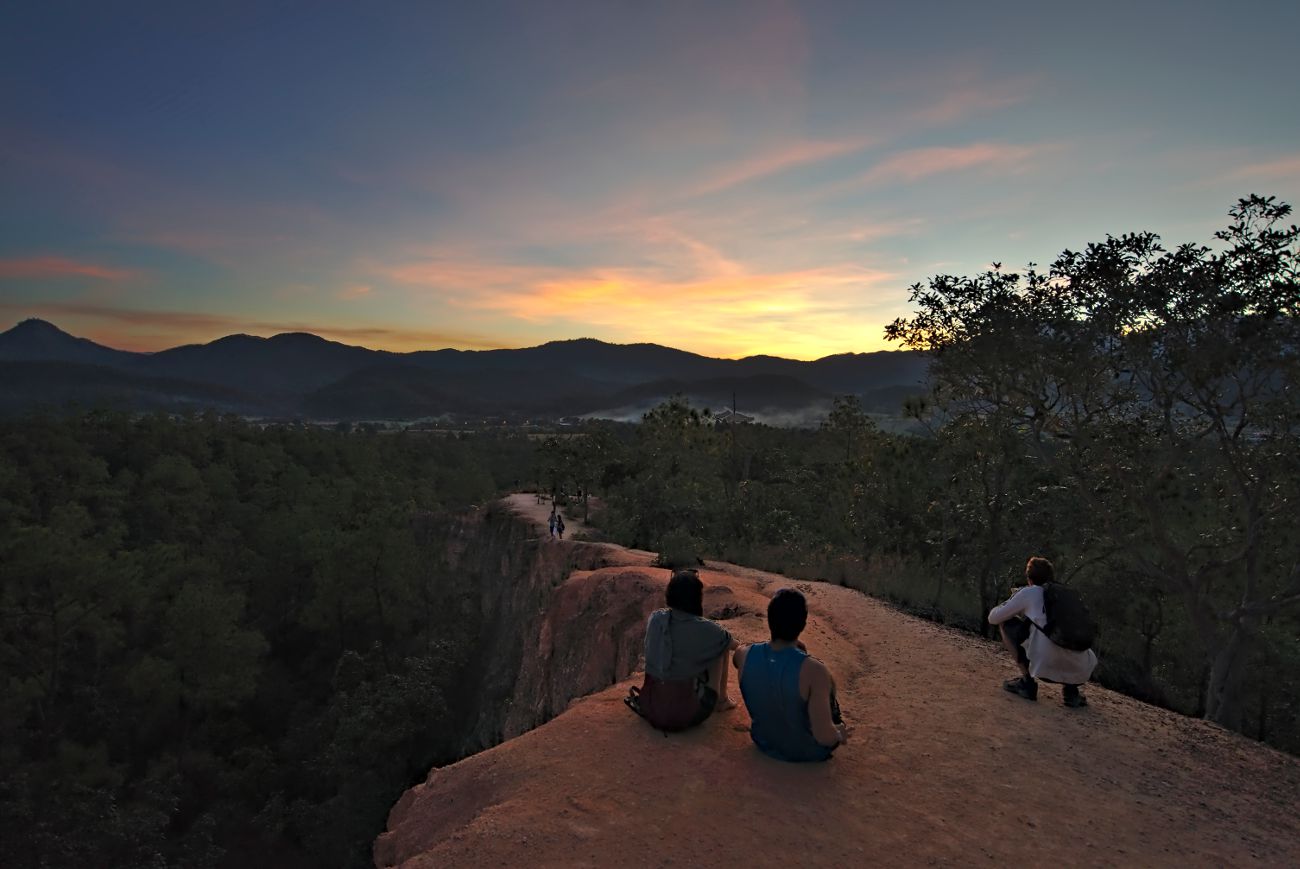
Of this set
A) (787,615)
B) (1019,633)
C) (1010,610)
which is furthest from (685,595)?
(1019,633)

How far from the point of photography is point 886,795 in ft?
16.6

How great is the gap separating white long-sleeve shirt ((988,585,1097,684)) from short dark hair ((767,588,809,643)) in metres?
3.14

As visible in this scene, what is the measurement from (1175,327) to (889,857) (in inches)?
397

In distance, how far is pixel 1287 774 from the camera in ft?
20.1

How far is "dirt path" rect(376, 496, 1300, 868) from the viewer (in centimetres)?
443

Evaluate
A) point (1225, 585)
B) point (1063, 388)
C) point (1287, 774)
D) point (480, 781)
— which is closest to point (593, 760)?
point (480, 781)

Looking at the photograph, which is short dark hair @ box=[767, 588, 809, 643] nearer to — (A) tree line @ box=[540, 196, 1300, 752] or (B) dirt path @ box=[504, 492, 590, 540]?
(A) tree line @ box=[540, 196, 1300, 752]

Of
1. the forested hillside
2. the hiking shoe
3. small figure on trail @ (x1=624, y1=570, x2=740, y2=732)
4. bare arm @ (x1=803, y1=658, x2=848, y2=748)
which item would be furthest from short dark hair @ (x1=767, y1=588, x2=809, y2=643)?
the forested hillside

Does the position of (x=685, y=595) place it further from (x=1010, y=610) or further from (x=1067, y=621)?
(x=1067, y=621)

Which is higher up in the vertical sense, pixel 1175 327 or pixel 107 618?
pixel 1175 327

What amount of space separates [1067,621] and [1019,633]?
60 centimetres

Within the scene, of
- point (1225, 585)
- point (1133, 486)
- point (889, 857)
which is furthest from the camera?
point (1225, 585)

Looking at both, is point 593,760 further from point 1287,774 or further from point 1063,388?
point 1063,388

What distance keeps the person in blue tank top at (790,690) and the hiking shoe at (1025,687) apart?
3.32m
